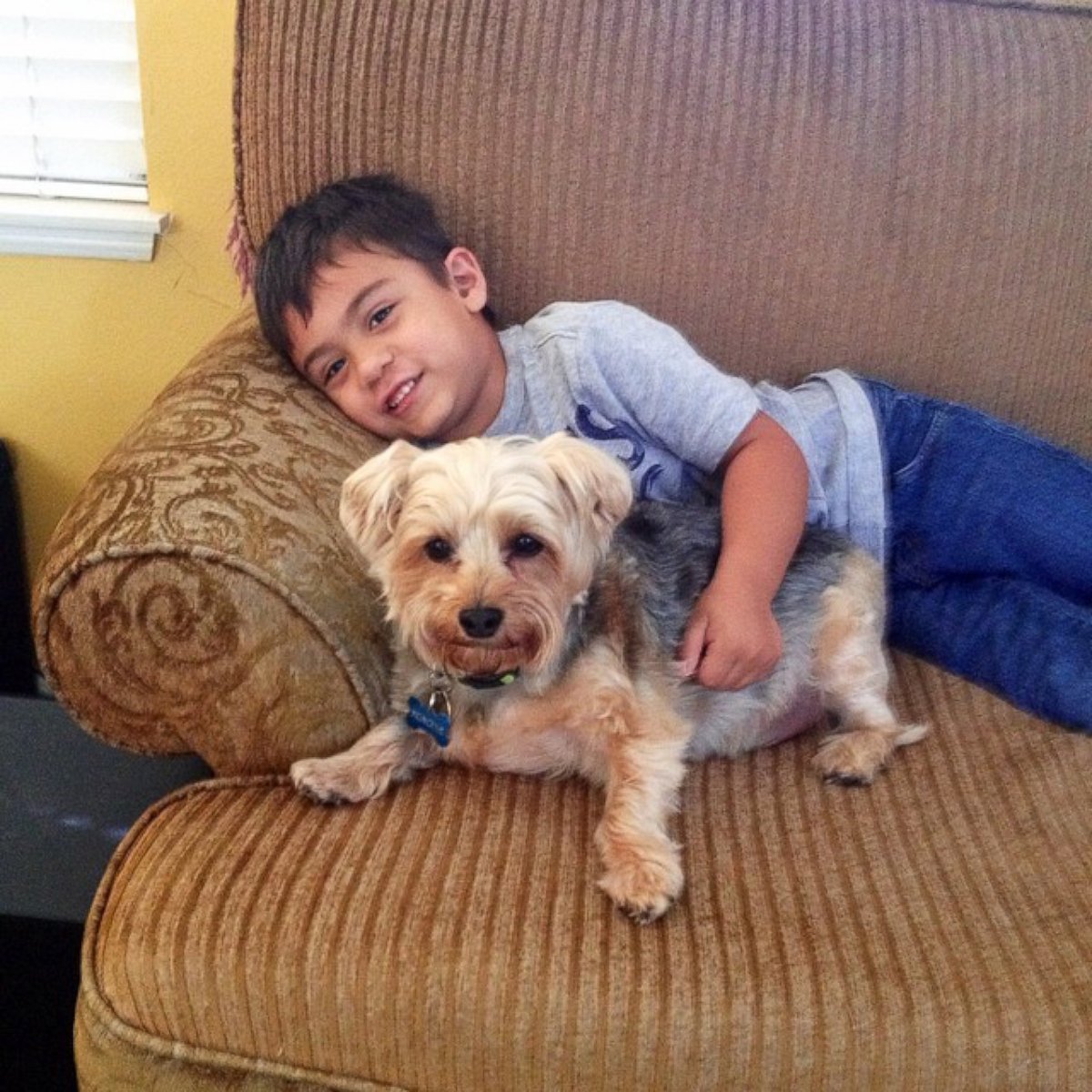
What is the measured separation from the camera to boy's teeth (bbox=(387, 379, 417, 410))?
1511mm

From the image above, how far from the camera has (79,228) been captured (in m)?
2.15

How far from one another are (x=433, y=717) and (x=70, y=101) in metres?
1.59

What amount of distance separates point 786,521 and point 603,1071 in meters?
0.76

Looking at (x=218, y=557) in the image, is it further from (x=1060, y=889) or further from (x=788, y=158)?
(x=788, y=158)

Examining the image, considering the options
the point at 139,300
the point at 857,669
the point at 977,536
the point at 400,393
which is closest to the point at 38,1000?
the point at 400,393

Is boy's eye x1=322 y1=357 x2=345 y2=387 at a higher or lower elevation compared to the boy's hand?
higher

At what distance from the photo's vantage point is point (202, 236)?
86.1 inches

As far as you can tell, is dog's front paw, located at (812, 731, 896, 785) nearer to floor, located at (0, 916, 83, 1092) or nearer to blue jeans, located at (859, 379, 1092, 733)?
blue jeans, located at (859, 379, 1092, 733)

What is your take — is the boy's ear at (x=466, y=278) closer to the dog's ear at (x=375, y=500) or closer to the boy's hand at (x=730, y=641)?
the dog's ear at (x=375, y=500)

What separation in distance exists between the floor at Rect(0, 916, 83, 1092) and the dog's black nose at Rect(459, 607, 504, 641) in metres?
0.70

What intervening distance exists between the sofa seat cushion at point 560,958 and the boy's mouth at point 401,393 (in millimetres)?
570

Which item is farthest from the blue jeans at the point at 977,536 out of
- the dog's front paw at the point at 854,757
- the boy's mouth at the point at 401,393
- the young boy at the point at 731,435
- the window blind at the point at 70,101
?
the window blind at the point at 70,101

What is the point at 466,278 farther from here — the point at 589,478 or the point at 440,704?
the point at 440,704

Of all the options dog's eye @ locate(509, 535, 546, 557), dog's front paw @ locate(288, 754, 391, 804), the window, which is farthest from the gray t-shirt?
the window
